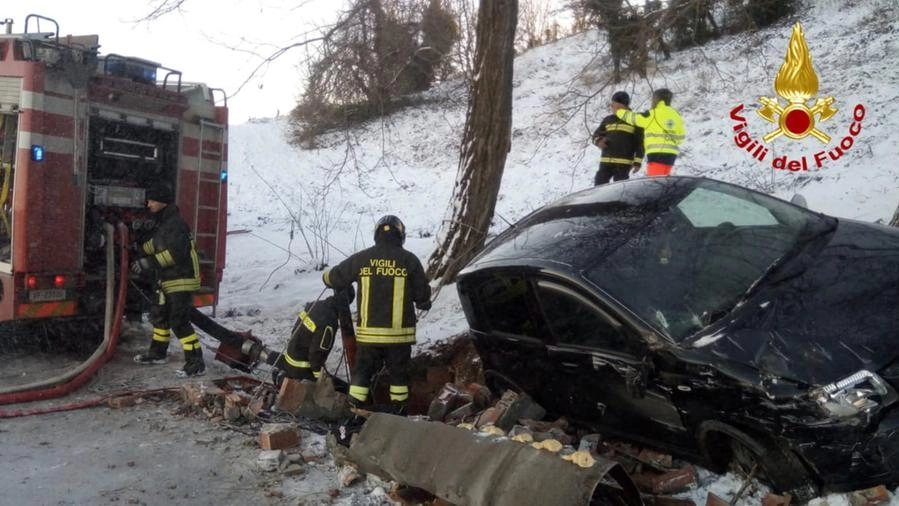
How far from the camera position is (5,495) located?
460 centimetres

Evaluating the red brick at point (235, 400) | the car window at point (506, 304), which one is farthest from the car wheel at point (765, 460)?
the red brick at point (235, 400)

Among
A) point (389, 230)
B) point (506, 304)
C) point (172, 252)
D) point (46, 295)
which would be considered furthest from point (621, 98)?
point (46, 295)

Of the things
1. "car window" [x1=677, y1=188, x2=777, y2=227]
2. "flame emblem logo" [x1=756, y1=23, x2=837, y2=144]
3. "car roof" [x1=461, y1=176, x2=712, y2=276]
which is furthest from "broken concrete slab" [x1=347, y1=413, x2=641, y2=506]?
"flame emblem logo" [x1=756, y1=23, x2=837, y2=144]

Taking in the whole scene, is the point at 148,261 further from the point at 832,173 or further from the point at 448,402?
the point at 832,173

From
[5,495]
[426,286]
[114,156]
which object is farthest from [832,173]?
[5,495]

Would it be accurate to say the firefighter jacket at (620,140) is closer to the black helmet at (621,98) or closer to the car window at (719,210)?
the black helmet at (621,98)

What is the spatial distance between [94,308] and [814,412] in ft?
21.5

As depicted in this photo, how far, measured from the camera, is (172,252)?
7.21 metres

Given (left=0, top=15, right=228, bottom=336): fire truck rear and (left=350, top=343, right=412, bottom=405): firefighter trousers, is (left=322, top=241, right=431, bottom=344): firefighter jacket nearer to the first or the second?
(left=350, top=343, right=412, bottom=405): firefighter trousers

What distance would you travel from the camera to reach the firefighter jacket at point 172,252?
23.7 ft

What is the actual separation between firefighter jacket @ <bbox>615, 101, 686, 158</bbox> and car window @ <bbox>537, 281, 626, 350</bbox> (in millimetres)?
4471

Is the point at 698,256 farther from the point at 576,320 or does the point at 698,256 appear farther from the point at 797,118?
the point at 797,118

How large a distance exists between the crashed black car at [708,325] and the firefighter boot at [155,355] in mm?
3930

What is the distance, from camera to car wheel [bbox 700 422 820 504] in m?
3.60
